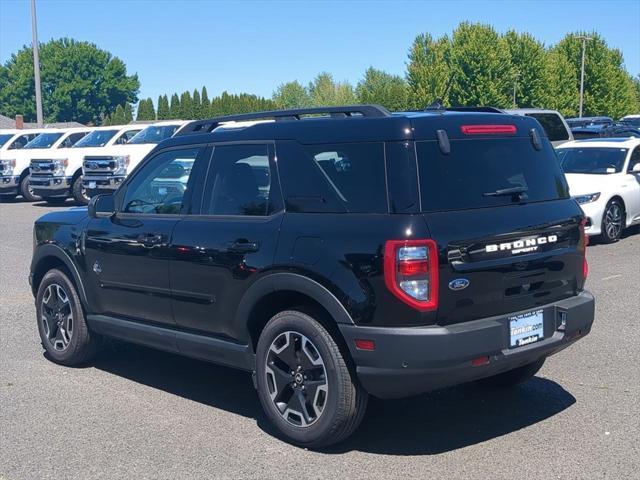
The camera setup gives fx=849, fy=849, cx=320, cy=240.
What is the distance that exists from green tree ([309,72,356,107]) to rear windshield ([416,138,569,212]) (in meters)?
122

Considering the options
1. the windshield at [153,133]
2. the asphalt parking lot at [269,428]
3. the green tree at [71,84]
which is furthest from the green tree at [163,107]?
the asphalt parking lot at [269,428]

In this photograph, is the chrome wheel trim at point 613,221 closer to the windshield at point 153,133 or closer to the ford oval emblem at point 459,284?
the ford oval emblem at point 459,284

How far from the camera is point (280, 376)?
5238 mm

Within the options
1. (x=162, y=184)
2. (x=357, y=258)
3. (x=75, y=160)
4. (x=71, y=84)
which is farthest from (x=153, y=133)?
(x=71, y=84)

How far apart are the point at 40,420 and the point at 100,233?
1.52m

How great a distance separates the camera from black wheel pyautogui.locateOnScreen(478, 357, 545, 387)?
604 cm

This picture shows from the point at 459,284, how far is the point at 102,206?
10.6 feet

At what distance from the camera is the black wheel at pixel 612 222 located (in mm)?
13688

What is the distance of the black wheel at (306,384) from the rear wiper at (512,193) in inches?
50.8

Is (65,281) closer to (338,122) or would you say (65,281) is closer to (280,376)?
(280,376)

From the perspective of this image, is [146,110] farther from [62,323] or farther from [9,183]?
[62,323]

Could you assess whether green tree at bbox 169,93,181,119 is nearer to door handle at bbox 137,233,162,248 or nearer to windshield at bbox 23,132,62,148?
windshield at bbox 23,132,62,148

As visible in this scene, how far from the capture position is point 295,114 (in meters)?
5.80

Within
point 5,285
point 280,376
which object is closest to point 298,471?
point 280,376
